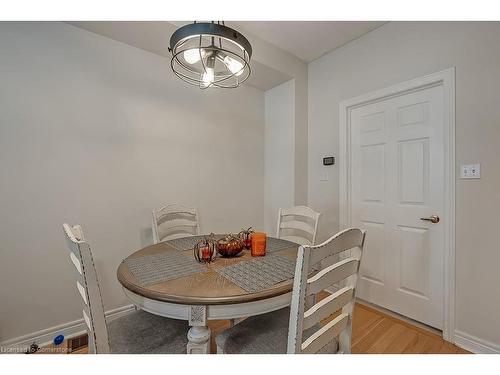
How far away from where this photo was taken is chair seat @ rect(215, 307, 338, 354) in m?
0.99

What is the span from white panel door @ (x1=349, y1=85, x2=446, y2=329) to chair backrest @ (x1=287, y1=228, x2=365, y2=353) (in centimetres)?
126

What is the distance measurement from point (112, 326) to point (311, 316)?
3.04 ft

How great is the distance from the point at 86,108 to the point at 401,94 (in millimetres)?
2562

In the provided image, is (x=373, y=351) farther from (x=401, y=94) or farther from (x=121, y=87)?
(x=121, y=87)

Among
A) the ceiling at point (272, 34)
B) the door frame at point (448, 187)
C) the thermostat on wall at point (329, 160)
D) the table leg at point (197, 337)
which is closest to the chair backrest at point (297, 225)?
the thermostat on wall at point (329, 160)

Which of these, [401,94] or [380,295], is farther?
[380,295]

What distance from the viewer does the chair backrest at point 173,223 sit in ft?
6.10

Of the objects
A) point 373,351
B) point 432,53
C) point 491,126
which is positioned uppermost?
point 432,53

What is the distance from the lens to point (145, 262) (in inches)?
48.3

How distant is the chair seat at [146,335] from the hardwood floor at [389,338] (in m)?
0.61

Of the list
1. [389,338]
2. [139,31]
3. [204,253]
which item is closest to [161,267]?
[204,253]

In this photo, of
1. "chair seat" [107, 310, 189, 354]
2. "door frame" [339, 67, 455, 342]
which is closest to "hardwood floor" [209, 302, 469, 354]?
"door frame" [339, 67, 455, 342]

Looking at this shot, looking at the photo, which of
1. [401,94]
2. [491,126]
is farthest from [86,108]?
[491,126]

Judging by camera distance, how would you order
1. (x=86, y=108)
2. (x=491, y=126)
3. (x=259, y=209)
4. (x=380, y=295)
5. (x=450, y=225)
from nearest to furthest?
(x=491, y=126) → (x=450, y=225) → (x=86, y=108) → (x=380, y=295) → (x=259, y=209)
